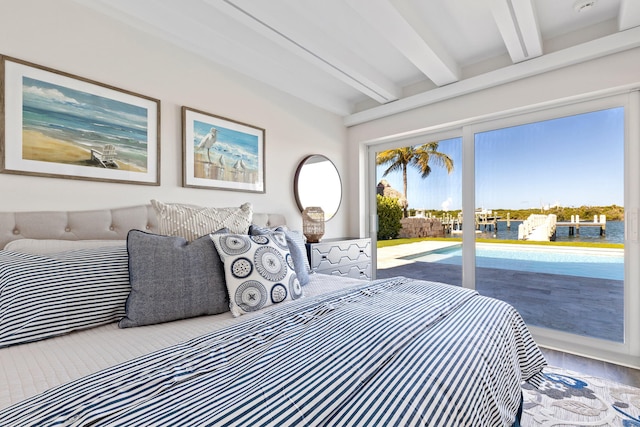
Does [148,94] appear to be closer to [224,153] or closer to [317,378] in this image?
[224,153]

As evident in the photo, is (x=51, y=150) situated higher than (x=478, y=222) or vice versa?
(x=51, y=150)

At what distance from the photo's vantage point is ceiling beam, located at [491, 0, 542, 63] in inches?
67.7

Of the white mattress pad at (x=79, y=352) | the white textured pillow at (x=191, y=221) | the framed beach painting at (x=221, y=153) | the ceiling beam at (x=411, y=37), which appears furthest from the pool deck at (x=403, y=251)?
the white mattress pad at (x=79, y=352)

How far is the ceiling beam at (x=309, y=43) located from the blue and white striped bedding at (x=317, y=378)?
1.79 meters

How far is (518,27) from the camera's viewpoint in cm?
195

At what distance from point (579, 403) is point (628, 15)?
240 centimetres

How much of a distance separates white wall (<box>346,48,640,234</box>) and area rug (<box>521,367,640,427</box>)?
2.04m

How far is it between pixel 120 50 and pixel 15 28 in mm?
461

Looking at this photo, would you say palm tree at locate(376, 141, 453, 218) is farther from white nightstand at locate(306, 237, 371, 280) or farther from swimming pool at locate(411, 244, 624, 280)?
swimming pool at locate(411, 244, 624, 280)

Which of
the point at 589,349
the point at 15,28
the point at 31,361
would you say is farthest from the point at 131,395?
the point at 589,349

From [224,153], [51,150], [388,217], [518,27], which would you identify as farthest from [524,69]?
[51,150]

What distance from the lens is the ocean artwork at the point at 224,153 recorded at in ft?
7.20

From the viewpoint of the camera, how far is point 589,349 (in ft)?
7.38

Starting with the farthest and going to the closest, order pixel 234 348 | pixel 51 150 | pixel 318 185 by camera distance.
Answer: pixel 318 185, pixel 51 150, pixel 234 348
